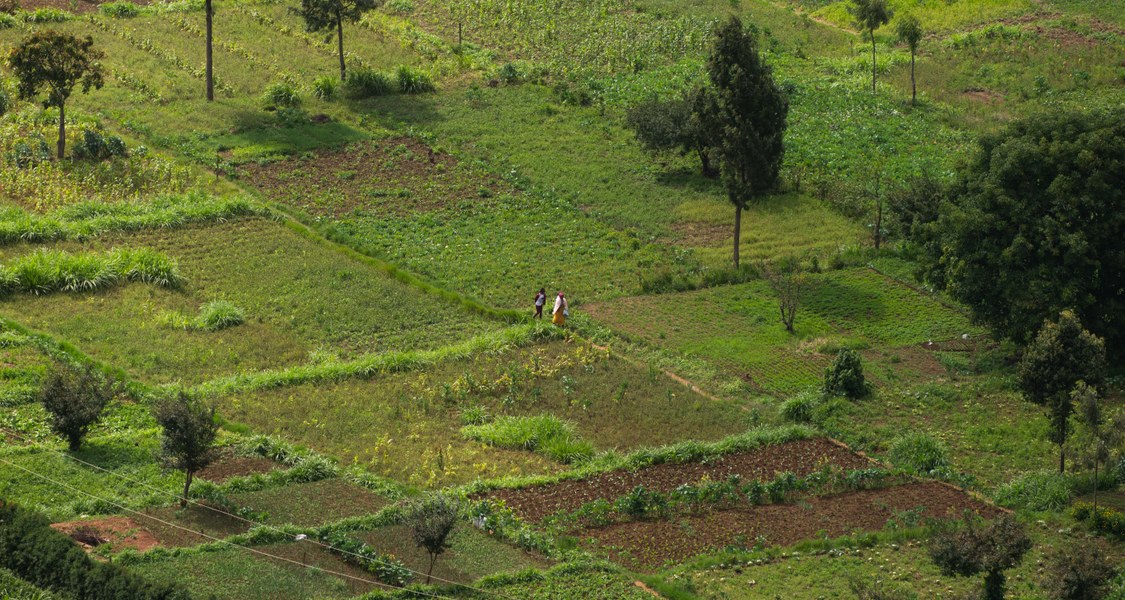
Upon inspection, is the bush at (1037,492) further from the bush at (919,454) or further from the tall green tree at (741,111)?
the tall green tree at (741,111)

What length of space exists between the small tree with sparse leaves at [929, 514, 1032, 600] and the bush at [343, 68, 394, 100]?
37467 mm

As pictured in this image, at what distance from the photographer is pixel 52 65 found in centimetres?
5256

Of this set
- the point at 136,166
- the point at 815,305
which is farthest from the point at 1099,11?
the point at 136,166

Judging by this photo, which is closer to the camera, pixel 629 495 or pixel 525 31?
pixel 629 495

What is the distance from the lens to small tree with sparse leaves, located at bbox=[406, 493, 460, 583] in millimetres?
29812

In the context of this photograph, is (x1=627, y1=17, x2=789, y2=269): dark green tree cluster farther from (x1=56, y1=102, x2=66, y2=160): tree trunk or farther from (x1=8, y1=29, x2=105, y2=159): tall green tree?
(x1=56, y1=102, x2=66, y2=160): tree trunk

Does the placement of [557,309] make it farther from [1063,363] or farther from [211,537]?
[211,537]

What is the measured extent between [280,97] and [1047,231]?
31.3 metres

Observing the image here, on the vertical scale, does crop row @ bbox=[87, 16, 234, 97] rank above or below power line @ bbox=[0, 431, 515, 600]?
above

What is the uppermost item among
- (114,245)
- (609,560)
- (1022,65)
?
(1022,65)

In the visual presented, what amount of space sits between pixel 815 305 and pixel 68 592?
2465 cm

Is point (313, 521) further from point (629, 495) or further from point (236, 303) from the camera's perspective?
point (236, 303)

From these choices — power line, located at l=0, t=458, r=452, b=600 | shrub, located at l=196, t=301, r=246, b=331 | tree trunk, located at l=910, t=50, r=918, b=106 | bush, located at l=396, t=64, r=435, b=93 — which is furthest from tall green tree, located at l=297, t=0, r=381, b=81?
power line, located at l=0, t=458, r=452, b=600

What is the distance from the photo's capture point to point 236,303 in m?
44.8
